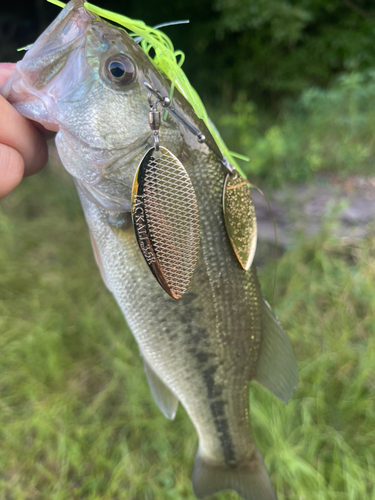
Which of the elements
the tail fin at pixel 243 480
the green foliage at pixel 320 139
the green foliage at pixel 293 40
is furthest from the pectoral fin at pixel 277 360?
the green foliage at pixel 293 40

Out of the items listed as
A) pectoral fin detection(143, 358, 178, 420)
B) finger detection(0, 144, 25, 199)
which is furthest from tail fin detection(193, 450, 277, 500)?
finger detection(0, 144, 25, 199)

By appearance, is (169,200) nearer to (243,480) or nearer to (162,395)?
(162,395)

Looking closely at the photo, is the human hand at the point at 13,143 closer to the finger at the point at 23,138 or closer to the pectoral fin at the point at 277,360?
the finger at the point at 23,138

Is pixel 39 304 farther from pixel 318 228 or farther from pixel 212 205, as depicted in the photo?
pixel 318 228

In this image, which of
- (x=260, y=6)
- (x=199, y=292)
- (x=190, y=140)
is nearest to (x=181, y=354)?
(x=199, y=292)

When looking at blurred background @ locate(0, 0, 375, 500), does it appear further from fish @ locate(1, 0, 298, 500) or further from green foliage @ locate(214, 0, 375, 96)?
fish @ locate(1, 0, 298, 500)

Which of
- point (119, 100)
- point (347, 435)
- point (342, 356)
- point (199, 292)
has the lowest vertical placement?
point (347, 435)
